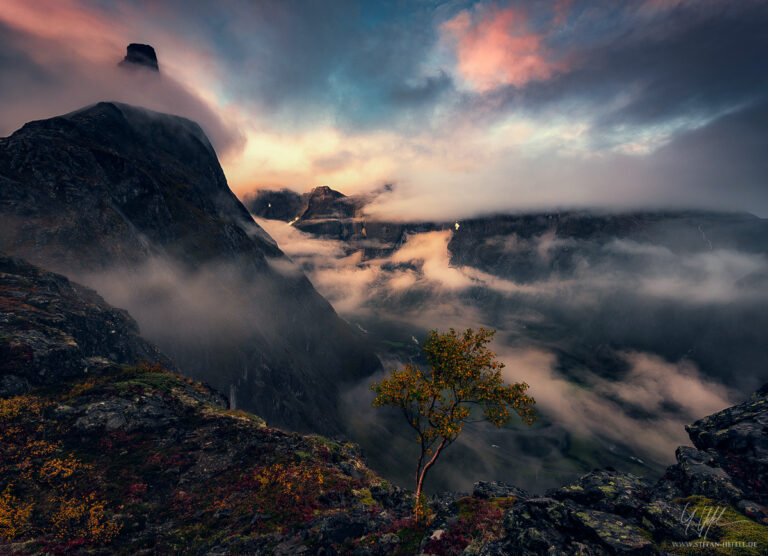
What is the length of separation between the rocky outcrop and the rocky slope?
0.85ft

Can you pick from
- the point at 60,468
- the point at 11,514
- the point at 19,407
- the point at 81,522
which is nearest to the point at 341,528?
the point at 81,522

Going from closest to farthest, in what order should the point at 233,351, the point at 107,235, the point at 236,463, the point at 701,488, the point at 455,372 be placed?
1. the point at 701,488
2. the point at 455,372
3. the point at 236,463
4. the point at 107,235
5. the point at 233,351

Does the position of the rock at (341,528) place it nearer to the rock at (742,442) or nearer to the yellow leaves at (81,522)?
the yellow leaves at (81,522)

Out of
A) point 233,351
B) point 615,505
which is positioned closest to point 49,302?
point 615,505

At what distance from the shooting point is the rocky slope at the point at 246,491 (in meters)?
16.1

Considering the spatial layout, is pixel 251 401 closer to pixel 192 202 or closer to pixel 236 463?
pixel 192 202

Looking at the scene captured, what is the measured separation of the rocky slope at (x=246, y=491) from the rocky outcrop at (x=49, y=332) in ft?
0.85

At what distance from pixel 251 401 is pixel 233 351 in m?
32.9

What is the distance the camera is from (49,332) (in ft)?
123

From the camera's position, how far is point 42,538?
19.0 meters

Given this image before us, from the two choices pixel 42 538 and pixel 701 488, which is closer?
pixel 42 538

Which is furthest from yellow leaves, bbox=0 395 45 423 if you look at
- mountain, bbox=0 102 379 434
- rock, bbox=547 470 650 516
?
mountain, bbox=0 102 379 434
